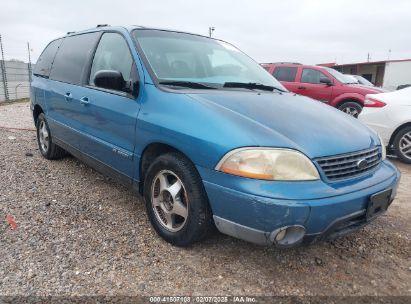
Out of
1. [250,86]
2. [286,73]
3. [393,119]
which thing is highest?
[250,86]

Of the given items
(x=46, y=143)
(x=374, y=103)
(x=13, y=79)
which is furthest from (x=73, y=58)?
(x=13, y=79)

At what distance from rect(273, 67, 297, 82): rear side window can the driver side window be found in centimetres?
666

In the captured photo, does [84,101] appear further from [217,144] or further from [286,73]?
[286,73]

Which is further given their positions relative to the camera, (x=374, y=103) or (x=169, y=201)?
(x=374, y=103)

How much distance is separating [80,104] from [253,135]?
7.09 ft

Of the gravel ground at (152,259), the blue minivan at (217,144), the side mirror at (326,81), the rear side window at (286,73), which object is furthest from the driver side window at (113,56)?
the rear side window at (286,73)

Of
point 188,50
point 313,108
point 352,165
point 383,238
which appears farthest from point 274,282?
point 188,50

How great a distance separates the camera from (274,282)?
2.39m

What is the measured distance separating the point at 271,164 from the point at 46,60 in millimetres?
4196

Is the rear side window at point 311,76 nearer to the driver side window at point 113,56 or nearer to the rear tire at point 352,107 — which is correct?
the rear tire at point 352,107

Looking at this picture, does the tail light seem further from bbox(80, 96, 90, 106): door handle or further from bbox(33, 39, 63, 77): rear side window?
bbox(33, 39, 63, 77): rear side window

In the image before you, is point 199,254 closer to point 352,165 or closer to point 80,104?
point 352,165

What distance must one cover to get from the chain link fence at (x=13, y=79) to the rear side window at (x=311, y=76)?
1260 centimetres

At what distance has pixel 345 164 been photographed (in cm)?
235
